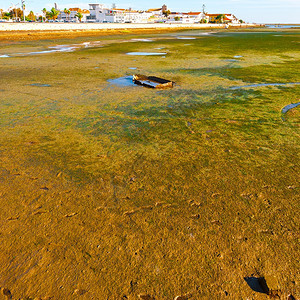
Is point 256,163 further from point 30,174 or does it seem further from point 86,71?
point 86,71

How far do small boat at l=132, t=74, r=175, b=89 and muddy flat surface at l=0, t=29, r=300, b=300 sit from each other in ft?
5.06

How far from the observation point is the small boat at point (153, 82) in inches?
280

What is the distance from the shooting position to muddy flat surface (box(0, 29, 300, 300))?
1.80m

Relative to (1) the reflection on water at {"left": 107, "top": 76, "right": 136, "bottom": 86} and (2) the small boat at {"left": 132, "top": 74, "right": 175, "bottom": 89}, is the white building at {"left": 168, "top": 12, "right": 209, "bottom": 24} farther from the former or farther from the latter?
(2) the small boat at {"left": 132, "top": 74, "right": 175, "bottom": 89}

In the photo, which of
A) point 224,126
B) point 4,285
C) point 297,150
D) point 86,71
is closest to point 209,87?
point 224,126

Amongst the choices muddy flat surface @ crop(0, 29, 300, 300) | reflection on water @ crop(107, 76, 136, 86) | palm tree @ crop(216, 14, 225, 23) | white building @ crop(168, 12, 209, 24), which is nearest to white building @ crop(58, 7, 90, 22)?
white building @ crop(168, 12, 209, 24)

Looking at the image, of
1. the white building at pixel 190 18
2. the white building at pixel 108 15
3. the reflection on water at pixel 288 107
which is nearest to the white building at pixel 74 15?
the white building at pixel 108 15

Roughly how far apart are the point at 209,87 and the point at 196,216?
550 cm

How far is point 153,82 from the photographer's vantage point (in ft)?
24.8

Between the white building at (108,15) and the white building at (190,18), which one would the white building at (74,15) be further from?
the white building at (190,18)

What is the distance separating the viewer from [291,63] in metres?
10.8

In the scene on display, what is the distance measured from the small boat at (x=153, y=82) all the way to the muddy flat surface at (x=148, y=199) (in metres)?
1.54

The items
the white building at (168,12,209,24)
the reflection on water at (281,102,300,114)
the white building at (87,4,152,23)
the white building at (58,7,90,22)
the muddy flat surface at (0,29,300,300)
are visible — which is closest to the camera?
the muddy flat surface at (0,29,300,300)

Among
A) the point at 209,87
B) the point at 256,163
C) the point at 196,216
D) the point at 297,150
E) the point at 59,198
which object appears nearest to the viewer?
the point at 196,216
